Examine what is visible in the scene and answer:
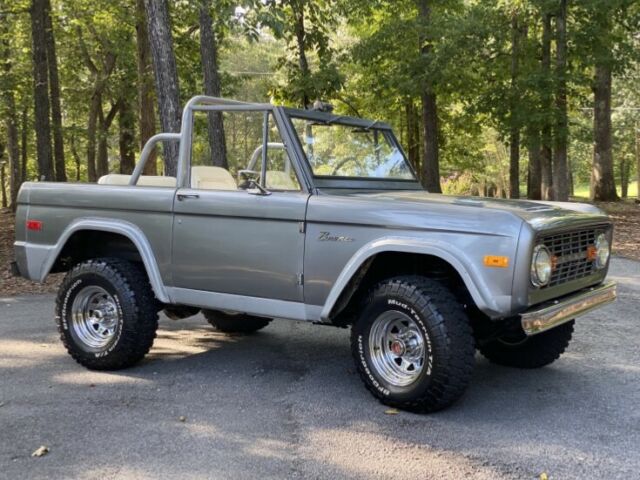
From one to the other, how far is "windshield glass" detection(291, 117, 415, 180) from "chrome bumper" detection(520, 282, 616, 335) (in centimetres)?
175

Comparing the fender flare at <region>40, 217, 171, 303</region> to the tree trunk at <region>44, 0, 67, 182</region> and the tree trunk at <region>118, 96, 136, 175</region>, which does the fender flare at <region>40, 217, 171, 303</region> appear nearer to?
the tree trunk at <region>44, 0, 67, 182</region>

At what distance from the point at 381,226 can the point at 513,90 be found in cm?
1371

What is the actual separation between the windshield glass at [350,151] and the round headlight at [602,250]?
5.17 feet

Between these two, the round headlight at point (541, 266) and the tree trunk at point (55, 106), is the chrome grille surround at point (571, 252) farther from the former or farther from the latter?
the tree trunk at point (55, 106)

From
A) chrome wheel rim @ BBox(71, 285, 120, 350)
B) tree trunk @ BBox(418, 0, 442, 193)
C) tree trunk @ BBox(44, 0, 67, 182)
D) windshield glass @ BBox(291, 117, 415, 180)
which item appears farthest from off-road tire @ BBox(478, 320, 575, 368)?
tree trunk @ BBox(44, 0, 67, 182)

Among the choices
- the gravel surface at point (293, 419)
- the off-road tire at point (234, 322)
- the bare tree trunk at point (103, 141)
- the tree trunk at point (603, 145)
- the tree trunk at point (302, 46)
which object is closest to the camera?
the gravel surface at point (293, 419)

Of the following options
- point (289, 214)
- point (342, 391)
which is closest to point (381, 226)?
point (289, 214)

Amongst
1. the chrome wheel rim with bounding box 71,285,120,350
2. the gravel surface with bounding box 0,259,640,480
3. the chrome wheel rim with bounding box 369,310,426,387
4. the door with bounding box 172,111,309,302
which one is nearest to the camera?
the gravel surface with bounding box 0,259,640,480

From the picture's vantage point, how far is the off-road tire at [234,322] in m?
5.99

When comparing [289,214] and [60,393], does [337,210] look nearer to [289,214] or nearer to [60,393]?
[289,214]

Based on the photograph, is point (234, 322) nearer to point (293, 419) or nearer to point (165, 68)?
point (293, 419)

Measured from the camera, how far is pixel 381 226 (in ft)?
12.7

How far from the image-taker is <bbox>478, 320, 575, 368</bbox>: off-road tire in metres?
4.69

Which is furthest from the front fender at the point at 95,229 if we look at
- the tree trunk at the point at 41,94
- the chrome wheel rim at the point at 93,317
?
the tree trunk at the point at 41,94
